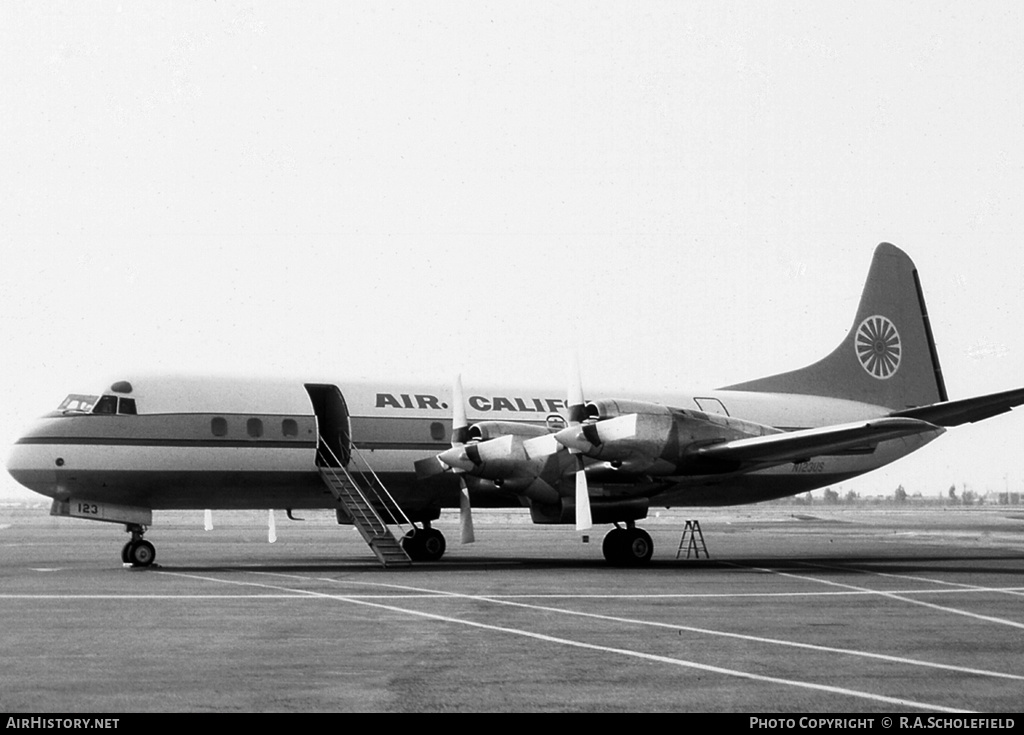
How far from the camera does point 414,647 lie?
11.6 metres

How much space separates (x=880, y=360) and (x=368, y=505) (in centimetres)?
1472

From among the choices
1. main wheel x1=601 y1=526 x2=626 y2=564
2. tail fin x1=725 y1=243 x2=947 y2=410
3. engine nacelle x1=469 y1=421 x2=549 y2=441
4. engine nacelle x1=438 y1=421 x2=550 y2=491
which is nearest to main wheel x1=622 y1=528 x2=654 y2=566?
main wheel x1=601 y1=526 x2=626 y2=564

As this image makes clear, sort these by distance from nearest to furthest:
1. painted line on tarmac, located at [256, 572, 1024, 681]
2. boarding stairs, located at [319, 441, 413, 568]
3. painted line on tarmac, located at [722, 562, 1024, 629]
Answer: painted line on tarmac, located at [256, 572, 1024, 681] < painted line on tarmac, located at [722, 562, 1024, 629] < boarding stairs, located at [319, 441, 413, 568]

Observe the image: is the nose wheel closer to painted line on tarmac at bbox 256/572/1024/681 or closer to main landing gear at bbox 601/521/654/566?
main landing gear at bbox 601/521/654/566

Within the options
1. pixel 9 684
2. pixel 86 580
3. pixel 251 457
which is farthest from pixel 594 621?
pixel 251 457

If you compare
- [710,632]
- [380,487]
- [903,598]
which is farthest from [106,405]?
[903,598]

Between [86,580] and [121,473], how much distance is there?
3321 mm

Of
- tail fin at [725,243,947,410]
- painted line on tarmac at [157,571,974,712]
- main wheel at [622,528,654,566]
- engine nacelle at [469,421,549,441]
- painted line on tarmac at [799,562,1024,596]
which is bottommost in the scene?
painted line on tarmac at [799,562,1024,596]

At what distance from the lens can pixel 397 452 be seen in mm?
25938

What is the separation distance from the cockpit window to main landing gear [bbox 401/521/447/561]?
7.11 m

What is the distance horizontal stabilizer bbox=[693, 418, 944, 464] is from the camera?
74.0 feet

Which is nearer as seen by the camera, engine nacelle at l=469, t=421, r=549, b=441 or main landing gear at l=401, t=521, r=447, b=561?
engine nacelle at l=469, t=421, r=549, b=441

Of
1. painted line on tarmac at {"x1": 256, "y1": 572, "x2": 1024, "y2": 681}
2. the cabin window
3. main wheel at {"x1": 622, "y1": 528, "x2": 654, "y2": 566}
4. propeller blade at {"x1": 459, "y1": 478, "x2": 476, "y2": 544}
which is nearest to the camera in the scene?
painted line on tarmac at {"x1": 256, "y1": 572, "x2": 1024, "y2": 681}

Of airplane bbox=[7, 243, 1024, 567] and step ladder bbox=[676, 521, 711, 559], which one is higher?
airplane bbox=[7, 243, 1024, 567]
